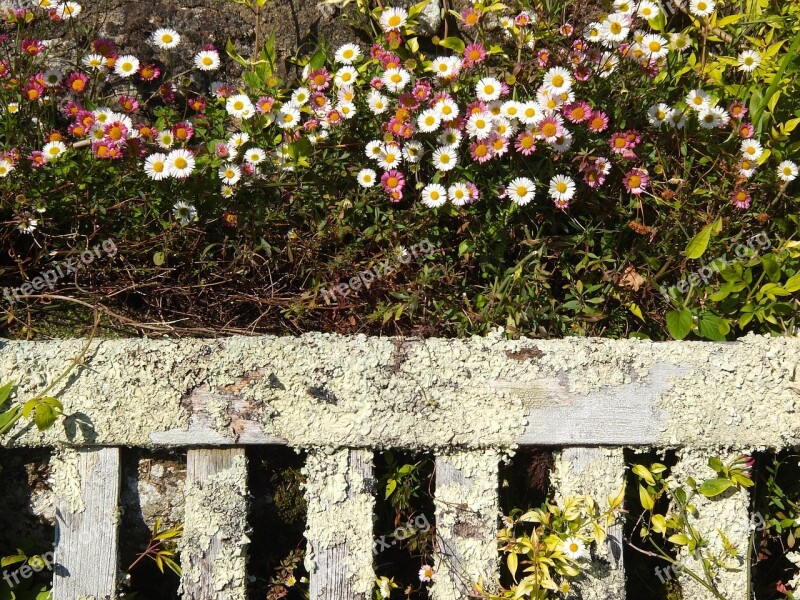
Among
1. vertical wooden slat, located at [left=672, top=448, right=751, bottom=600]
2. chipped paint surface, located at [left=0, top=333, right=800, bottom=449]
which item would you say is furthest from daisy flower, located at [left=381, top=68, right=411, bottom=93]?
vertical wooden slat, located at [left=672, top=448, right=751, bottom=600]

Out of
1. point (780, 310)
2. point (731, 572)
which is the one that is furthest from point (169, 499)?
point (780, 310)

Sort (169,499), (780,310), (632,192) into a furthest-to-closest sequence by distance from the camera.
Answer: (632,192)
(780,310)
(169,499)

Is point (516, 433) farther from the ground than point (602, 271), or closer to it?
closer to it

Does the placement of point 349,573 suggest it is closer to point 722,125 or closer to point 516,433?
point 516,433

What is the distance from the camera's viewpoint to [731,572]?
1638 mm

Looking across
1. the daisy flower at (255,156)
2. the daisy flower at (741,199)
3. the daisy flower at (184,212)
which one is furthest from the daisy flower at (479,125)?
the daisy flower at (184,212)

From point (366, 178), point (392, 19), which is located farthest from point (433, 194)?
point (392, 19)

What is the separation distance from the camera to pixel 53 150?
204 cm

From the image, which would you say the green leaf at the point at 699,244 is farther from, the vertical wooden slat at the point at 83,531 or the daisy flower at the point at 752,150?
the vertical wooden slat at the point at 83,531

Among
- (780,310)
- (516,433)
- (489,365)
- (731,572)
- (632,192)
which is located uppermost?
(632,192)

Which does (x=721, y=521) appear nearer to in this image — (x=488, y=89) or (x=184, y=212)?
(x=488, y=89)

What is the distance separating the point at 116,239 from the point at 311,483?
3.37ft

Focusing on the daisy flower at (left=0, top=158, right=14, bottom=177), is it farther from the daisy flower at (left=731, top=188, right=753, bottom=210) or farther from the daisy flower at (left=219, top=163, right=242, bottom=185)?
the daisy flower at (left=731, top=188, right=753, bottom=210)

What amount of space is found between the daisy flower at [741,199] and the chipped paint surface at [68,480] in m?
1.87
